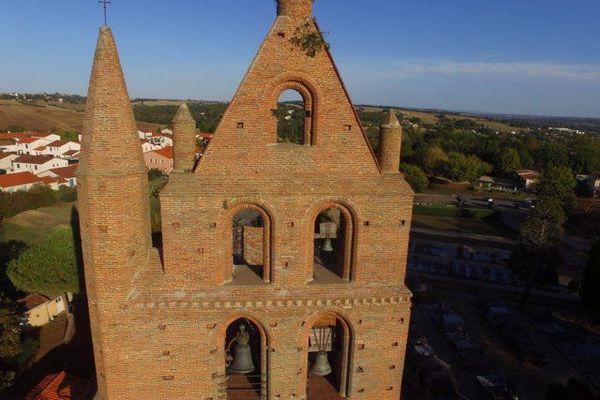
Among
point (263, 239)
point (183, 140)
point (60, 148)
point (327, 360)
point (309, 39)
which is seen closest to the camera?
point (309, 39)

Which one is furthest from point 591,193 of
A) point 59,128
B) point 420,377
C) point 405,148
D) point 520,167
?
point 59,128

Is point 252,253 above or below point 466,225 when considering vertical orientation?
above

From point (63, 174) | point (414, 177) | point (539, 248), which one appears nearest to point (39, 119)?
point (63, 174)

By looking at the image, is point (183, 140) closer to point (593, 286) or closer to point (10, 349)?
point (10, 349)

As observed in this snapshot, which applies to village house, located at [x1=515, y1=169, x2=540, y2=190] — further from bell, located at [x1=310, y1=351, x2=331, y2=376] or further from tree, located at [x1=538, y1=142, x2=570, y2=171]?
bell, located at [x1=310, y1=351, x2=331, y2=376]

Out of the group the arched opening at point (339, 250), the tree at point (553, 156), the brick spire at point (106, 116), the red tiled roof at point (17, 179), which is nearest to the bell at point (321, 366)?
the arched opening at point (339, 250)

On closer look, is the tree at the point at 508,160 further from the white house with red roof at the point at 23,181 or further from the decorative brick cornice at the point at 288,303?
the decorative brick cornice at the point at 288,303

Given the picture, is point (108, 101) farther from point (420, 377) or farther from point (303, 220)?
point (420, 377)
